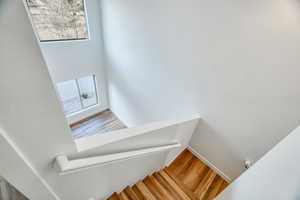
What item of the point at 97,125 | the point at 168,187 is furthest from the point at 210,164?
the point at 97,125

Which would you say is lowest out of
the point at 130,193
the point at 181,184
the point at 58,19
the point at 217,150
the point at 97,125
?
the point at 97,125

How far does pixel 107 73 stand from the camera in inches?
174

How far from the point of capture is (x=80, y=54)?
147 inches

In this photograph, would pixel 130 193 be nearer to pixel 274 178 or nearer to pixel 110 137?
pixel 110 137

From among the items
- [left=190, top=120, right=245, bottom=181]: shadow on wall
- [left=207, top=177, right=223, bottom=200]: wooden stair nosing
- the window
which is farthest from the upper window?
[left=207, top=177, right=223, bottom=200]: wooden stair nosing

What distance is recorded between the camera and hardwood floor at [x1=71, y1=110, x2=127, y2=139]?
442 cm

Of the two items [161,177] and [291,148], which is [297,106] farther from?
[161,177]

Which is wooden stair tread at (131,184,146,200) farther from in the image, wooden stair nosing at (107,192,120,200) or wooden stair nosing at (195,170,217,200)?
wooden stair nosing at (195,170,217,200)

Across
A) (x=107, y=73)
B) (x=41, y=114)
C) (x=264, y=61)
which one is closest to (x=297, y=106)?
(x=264, y=61)

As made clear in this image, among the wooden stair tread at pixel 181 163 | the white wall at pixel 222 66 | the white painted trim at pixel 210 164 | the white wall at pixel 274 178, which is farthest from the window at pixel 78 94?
the white wall at pixel 274 178

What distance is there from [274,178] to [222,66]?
4.32 ft

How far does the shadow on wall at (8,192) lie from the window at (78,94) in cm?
376

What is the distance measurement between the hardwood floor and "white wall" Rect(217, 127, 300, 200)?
4.04 metres

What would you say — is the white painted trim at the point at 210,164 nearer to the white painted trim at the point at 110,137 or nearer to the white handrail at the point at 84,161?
the white painted trim at the point at 110,137
